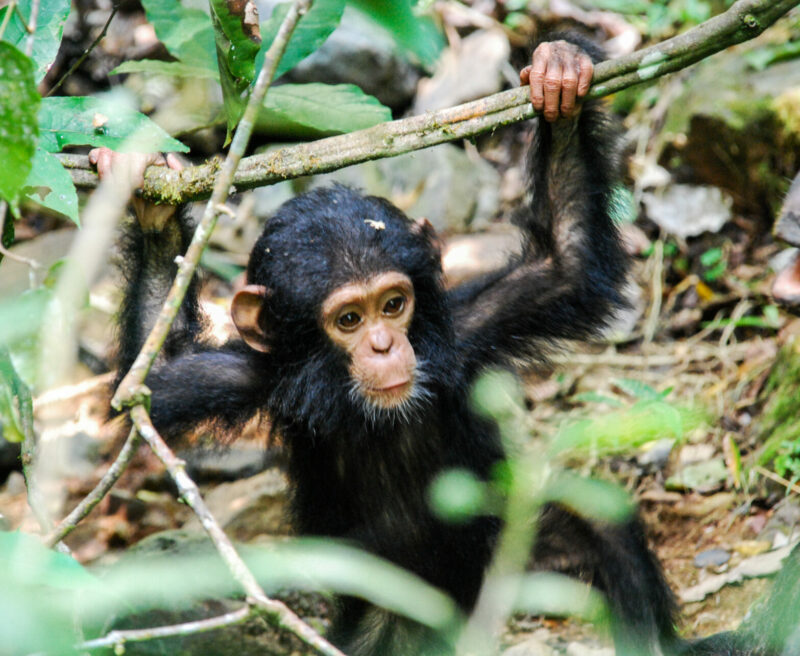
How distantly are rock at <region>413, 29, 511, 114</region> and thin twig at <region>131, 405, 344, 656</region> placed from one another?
23.2 feet

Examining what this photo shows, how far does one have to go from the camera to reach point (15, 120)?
1.97 meters

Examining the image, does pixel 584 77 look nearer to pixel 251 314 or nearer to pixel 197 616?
pixel 251 314

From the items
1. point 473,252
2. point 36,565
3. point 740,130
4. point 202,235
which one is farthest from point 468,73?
point 36,565

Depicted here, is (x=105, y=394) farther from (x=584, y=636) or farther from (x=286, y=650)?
(x=584, y=636)

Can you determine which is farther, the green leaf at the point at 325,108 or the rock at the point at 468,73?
the rock at the point at 468,73

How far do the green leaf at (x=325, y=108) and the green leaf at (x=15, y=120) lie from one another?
1474 millimetres

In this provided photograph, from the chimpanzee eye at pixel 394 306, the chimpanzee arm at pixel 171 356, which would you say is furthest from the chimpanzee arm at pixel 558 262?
the chimpanzee arm at pixel 171 356

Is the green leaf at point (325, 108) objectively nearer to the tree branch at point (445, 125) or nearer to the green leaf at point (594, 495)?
the tree branch at point (445, 125)

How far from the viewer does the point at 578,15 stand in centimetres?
910

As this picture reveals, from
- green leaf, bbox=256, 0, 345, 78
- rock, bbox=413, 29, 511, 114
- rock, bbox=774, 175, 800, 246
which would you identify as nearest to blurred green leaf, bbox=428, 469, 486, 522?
rock, bbox=774, 175, 800, 246

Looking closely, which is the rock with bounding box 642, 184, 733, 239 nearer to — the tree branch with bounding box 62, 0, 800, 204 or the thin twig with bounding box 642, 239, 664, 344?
the thin twig with bounding box 642, 239, 664, 344

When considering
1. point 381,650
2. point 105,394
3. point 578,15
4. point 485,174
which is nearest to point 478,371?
point 381,650

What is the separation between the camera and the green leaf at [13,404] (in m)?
2.05

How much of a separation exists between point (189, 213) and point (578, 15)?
6163mm
